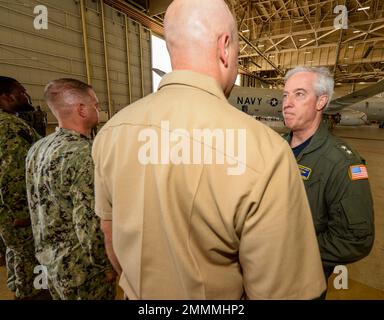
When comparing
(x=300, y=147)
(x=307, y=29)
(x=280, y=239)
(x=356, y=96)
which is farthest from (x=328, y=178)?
(x=307, y=29)

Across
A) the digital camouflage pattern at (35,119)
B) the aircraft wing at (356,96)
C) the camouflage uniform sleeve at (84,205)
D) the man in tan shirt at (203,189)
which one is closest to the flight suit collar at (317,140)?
the man in tan shirt at (203,189)

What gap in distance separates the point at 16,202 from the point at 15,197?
50 millimetres

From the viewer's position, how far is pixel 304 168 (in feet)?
4.68

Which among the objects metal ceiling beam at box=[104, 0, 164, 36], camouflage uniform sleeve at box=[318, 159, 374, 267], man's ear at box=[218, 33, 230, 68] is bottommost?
camouflage uniform sleeve at box=[318, 159, 374, 267]

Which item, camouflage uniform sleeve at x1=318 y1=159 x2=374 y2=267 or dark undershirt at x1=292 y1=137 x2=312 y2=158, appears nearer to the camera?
camouflage uniform sleeve at x1=318 y1=159 x2=374 y2=267

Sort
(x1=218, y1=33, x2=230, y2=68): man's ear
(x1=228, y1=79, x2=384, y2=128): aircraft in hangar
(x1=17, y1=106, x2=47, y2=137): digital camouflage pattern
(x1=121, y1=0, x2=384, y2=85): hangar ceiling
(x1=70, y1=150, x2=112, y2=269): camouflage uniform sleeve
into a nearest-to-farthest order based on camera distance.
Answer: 1. (x1=218, y1=33, x2=230, y2=68): man's ear
2. (x1=70, y1=150, x2=112, y2=269): camouflage uniform sleeve
3. (x1=17, y1=106, x2=47, y2=137): digital camouflage pattern
4. (x1=121, y1=0, x2=384, y2=85): hangar ceiling
5. (x1=228, y1=79, x2=384, y2=128): aircraft in hangar

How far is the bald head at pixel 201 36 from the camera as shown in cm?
70

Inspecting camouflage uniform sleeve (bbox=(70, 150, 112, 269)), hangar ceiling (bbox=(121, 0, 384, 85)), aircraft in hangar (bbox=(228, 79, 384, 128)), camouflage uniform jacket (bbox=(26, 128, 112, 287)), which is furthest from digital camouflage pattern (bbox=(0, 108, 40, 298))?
aircraft in hangar (bbox=(228, 79, 384, 128))

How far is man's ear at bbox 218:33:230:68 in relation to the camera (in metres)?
0.72

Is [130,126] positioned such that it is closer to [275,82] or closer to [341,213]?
[341,213]

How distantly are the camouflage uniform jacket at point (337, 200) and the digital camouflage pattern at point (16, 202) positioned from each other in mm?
2325

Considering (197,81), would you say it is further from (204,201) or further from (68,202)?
(68,202)

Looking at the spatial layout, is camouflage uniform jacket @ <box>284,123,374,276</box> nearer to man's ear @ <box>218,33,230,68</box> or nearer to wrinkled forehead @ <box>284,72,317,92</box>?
wrinkled forehead @ <box>284,72,317,92</box>

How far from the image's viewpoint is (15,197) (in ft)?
6.32
